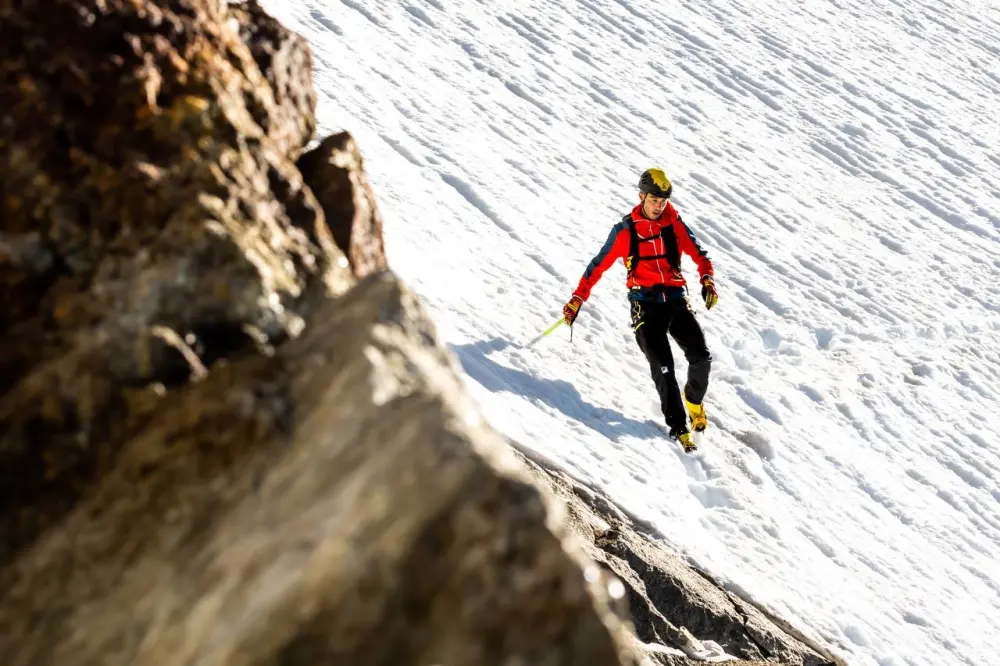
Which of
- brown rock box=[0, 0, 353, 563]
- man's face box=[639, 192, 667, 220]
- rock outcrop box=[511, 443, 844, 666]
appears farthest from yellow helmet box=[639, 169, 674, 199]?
brown rock box=[0, 0, 353, 563]

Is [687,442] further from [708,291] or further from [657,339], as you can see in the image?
[708,291]

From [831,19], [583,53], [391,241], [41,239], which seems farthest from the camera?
[831,19]

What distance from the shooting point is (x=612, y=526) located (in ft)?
24.8

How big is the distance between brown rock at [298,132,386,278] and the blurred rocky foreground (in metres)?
0.01

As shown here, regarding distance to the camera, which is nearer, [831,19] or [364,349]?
[364,349]

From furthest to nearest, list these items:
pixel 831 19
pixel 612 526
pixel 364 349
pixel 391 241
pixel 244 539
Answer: pixel 831 19
pixel 391 241
pixel 612 526
pixel 364 349
pixel 244 539

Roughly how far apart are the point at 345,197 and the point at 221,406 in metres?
1.28

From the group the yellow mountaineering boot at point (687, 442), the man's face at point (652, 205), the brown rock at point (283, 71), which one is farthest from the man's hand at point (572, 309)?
the brown rock at point (283, 71)

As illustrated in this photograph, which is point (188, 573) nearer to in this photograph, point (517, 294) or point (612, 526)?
point (612, 526)

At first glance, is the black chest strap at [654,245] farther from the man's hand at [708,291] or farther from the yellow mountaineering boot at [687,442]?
the yellow mountaineering boot at [687,442]

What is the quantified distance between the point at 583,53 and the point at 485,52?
215 cm

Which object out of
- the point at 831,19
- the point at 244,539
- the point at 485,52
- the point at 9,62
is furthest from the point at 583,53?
the point at 244,539

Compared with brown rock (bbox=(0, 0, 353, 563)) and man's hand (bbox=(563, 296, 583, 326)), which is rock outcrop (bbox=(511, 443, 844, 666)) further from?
brown rock (bbox=(0, 0, 353, 563))

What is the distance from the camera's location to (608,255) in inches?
362
